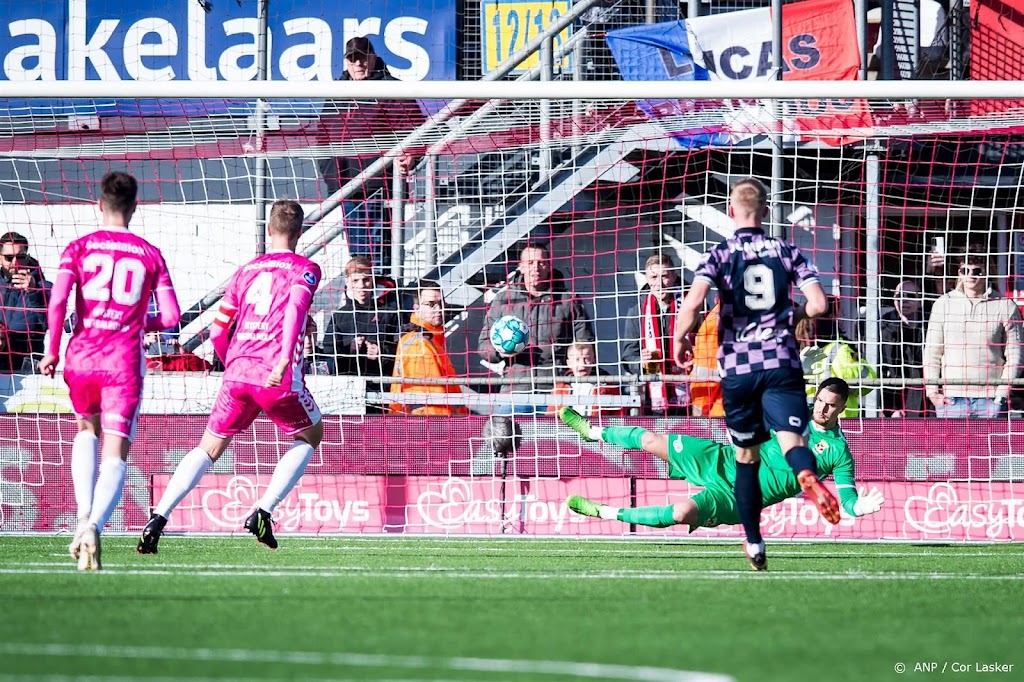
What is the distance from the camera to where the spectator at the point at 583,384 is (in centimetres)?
1128

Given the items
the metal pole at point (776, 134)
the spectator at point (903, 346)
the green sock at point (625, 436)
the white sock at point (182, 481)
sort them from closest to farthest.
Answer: the white sock at point (182, 481) < the green sock at point (625, 436) < the metal pole at point (776, 134) < the spectator at point (903, 346)

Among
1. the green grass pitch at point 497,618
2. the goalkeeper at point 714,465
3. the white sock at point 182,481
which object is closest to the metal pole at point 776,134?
the goalkeeper at point 714,465

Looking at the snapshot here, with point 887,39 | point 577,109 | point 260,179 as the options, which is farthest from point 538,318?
point 887,39

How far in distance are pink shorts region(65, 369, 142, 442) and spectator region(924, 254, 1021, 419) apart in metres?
6.74

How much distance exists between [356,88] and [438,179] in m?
3.29

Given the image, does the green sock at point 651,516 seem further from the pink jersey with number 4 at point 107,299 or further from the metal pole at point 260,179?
the metal pole at point 260,179

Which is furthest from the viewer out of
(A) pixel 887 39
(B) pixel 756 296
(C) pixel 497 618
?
(A) pixel 887 39

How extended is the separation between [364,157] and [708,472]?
4174 mm

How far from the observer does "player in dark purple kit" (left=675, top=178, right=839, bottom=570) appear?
6992 millimetres

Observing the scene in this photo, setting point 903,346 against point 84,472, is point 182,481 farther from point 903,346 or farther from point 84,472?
point 903,346

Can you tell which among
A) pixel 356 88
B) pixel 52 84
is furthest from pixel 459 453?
pixel 52 84

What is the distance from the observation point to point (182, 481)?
765 cm

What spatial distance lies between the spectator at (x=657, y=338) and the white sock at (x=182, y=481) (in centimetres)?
446

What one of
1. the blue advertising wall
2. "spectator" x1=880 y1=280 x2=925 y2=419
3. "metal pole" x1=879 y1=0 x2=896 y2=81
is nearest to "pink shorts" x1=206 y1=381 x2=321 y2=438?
"spectator" x1=880 y1=280 x2=925 y2=419
